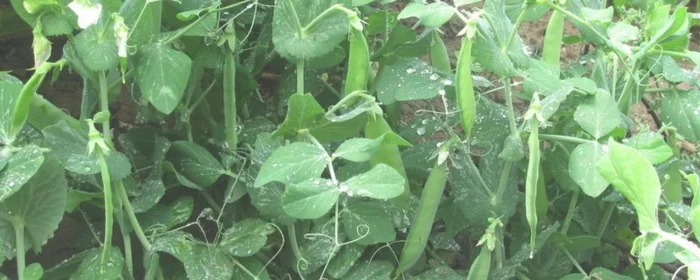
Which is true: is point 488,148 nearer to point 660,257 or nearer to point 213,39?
point 660,257

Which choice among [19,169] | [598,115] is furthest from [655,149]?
[19,169]

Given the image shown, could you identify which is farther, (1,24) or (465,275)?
(1,24)

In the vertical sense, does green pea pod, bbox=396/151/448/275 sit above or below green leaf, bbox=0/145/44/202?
below

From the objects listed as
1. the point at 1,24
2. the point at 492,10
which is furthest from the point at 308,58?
the point at 1,24

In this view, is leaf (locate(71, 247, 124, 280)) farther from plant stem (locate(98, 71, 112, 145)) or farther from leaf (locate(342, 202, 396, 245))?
leaf (locate(342, 202, 396, 245))

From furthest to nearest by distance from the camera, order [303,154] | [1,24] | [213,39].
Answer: [1,24]
[213,39]
[303,154]

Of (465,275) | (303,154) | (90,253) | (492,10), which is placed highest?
(492,10)

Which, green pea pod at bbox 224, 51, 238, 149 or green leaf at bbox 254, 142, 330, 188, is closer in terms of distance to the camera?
green leaf at bbox 254, 142, 330, 188

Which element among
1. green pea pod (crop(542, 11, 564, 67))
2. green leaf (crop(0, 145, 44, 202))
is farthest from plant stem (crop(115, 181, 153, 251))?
green pea pod (crop(542, 11, 564, 67))
